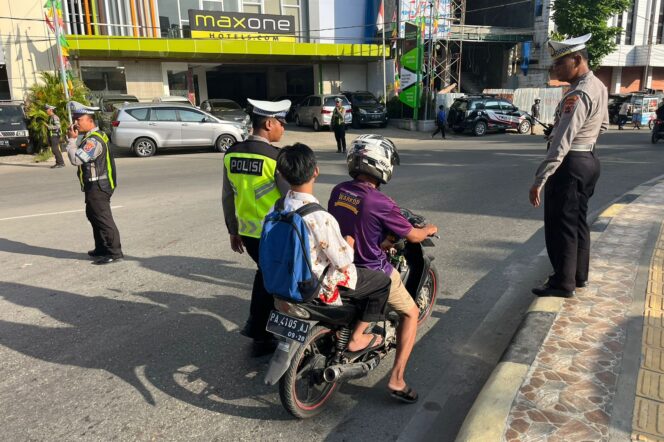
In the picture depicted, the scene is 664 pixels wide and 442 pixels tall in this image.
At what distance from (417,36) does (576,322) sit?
69.1ft

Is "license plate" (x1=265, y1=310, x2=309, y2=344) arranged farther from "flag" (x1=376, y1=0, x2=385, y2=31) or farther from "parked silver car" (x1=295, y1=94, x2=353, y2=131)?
"flag" (x1=376, y1=0, x2=385, y2=31)

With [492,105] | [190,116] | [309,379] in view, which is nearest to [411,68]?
[492,105]

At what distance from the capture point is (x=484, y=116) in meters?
22.1

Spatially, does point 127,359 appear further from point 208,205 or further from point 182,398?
point 208,205

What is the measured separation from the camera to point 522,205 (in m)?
8.21


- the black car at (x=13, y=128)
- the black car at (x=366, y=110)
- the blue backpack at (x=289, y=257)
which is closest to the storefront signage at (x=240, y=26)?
the black car at (x=366, y=110)

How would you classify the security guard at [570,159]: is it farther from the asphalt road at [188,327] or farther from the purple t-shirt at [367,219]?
the purple t-shirt at [367,219]

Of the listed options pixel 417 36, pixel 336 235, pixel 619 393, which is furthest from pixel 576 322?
pixel 417 36

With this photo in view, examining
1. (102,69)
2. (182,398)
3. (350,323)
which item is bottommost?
(182,398)

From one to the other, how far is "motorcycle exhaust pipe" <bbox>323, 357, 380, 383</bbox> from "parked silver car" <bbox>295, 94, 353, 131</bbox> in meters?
20.1

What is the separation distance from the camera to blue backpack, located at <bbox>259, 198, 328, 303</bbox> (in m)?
2.68

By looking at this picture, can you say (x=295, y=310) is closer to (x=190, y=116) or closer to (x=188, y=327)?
(x=188, y=327)

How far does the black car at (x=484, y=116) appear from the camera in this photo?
22.0 meters

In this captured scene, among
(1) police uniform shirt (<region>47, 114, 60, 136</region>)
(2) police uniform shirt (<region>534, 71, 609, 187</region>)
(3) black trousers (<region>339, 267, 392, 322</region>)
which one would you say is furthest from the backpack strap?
(1) police uniform shirt (<region>47, 114, 60, 136</region>)
